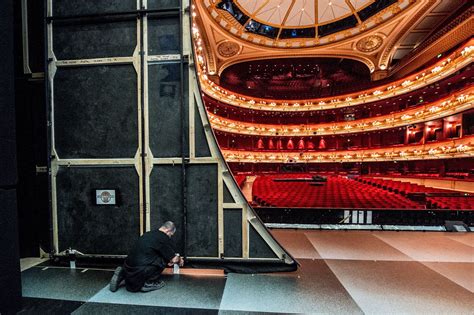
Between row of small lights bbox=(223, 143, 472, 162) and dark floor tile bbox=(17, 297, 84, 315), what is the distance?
17.4 metres

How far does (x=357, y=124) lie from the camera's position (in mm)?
21609

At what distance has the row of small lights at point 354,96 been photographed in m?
13.3

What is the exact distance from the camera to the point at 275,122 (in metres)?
24.7

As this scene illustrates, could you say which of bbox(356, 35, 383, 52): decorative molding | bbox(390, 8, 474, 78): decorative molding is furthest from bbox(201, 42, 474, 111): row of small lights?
bbox(356, 35, 383, 52): decorative molding

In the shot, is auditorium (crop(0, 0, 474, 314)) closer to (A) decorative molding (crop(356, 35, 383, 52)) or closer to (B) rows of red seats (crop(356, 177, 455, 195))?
(B) rows of red seats (crop(356, 177, 455, 195))

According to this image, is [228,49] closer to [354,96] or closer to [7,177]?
[354,96]

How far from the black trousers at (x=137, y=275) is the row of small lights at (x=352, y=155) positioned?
17.1 metres

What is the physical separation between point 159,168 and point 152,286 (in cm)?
179

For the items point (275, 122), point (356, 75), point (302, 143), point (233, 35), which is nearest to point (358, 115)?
point (356, 75)

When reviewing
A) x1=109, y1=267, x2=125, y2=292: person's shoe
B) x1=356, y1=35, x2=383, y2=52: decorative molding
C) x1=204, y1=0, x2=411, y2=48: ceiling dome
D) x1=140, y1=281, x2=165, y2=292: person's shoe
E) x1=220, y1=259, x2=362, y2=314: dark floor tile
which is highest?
x1=204, y1=0, x2=411, y2=48: ceiling dome

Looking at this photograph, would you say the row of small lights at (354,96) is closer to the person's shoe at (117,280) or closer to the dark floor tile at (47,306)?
the person's shoe at (117,280)

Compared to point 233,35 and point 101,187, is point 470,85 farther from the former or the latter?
point 101,187

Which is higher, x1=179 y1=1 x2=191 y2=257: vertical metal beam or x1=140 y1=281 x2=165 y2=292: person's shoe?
x1=179 y1=1 x2=191 y2=257: vertical metal beam

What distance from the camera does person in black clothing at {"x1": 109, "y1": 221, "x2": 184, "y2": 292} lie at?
9.54 ft
